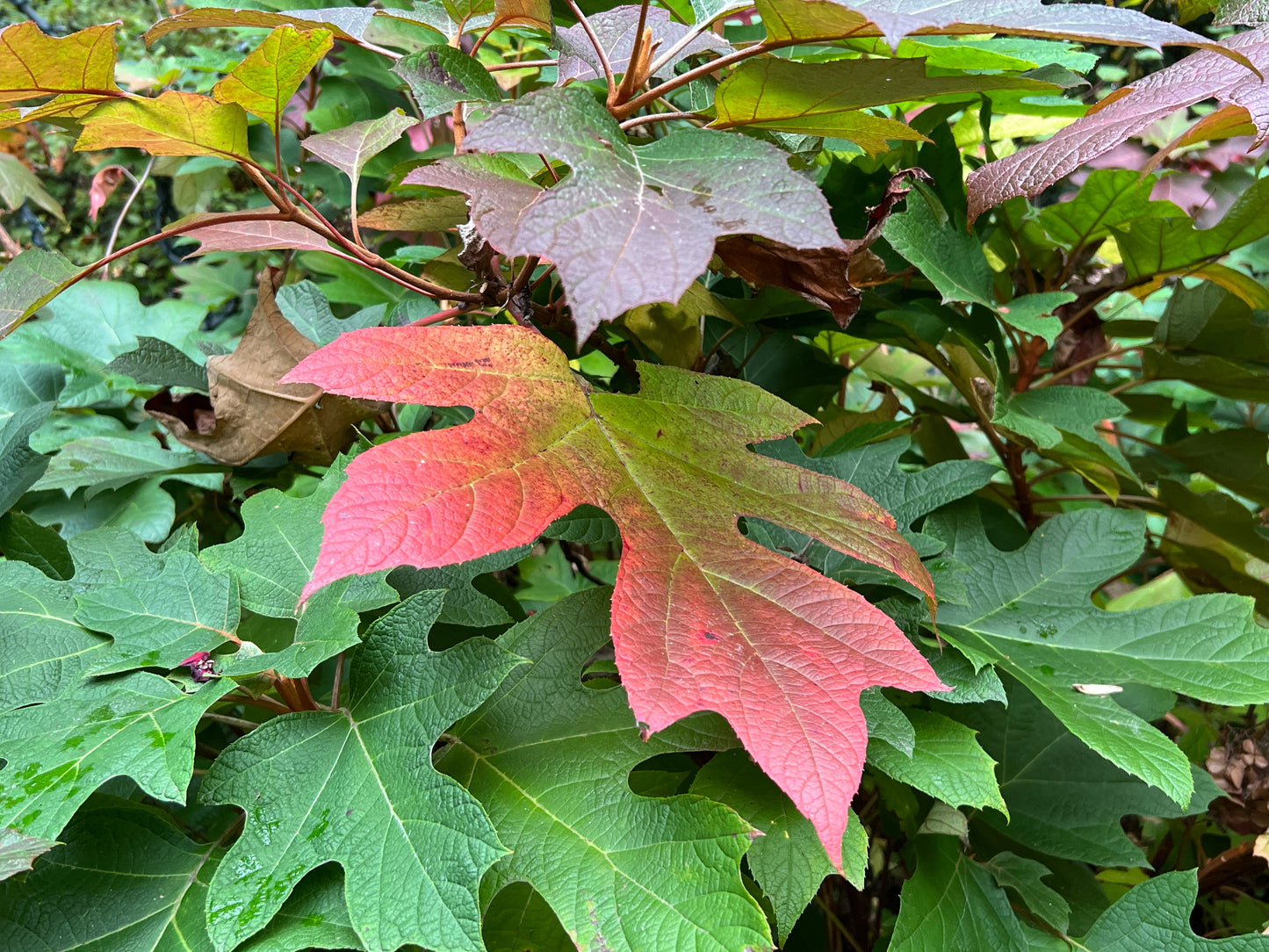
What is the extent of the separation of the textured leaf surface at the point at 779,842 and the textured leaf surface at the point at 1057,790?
299 mm

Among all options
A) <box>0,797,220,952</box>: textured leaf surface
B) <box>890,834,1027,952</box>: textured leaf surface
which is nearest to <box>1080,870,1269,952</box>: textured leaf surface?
<box>890,834,1027,952</box>: textured leaf surface

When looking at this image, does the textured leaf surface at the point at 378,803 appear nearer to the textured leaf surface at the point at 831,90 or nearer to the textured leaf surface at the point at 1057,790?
the textured leaf surface at the point at 831,90

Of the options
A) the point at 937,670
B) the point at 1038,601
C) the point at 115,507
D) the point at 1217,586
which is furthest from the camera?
the point at 1217,586

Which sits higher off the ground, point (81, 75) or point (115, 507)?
point (81, 75)

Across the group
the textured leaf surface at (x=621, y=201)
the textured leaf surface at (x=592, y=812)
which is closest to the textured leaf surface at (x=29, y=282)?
the textured leaf surface at (x=621, y=201)

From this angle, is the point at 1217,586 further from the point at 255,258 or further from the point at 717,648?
the point at 255,258

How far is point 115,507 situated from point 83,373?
0.27 metres

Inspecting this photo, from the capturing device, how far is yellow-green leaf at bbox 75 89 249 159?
1.83 feet

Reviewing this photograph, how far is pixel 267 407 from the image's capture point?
2.37 feet

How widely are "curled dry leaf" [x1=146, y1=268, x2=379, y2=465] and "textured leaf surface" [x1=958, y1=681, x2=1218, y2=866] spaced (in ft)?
2.03

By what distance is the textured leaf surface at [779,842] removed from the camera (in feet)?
1.60

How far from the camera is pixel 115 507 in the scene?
0.86 metres

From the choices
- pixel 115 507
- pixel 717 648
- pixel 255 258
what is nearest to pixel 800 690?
pixel 717 648

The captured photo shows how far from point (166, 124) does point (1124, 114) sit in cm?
65
